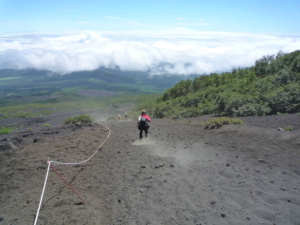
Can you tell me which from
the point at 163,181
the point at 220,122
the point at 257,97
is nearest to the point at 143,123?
the point at 220,122

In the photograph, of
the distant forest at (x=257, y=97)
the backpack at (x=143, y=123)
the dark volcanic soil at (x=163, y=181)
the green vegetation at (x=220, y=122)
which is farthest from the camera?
the distant forest at (x=257, y=97)

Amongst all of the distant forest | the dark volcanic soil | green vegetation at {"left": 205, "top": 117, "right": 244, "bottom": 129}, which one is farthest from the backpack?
the distant forest

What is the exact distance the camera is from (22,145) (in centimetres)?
1092

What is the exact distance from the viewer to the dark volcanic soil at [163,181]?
16.4ft

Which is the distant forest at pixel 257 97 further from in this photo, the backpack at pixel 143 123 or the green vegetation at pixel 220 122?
the backpack at pixel 143 123

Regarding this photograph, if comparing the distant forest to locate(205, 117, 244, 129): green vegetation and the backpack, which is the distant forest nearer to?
locate(205, 117, 244, 129): green vegetation

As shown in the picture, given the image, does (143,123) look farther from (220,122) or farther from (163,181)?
(163,181)

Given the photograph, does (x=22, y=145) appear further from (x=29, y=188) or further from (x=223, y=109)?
(x=223, y=109)

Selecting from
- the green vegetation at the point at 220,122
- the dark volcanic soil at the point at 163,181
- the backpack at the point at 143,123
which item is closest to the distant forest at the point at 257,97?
the green vegetation at the point at 220,122

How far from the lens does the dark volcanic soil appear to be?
499 cm

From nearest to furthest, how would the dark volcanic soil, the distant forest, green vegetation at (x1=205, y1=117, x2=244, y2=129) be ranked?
the dark volcanic soil < green vegetation at (x1=205, y1=117, x2=244, y2=129) < the distant forest

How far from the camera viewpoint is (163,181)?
662cm

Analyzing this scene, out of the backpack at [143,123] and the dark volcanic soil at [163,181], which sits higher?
the backpack at [143,123]

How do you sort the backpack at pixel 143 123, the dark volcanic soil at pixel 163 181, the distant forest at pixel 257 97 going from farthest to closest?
the distant forest at pixel 257 97
the backpack at pixel 143 123
the dark volcanic soil at pixel 163 181
